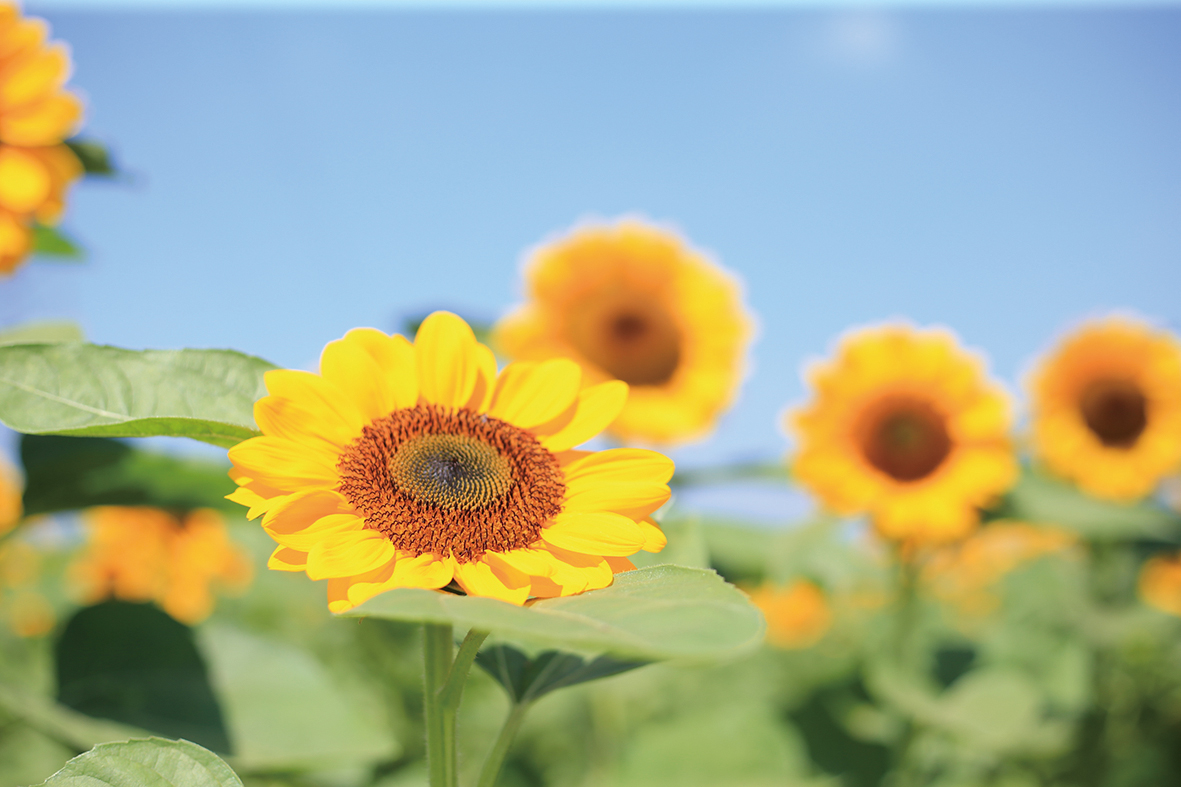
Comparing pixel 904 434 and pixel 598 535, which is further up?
pixel 904 434

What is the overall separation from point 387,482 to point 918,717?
2211 mm

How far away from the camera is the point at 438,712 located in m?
0.81

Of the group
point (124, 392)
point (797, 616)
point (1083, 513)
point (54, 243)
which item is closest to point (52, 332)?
point (124, 392)

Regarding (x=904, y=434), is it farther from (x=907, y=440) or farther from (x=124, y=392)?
(x=124, y=392)

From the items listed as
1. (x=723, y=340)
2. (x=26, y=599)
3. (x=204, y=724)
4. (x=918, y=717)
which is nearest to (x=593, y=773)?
(x=918, y=717)

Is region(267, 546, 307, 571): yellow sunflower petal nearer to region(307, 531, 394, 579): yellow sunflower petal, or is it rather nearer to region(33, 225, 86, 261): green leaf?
region(307, 531, 394, 579): yellow sunflower petal

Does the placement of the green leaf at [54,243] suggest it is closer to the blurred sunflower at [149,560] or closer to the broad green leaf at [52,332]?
the broad green leaf at [52,332]

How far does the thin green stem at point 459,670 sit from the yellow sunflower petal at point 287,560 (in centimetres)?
16

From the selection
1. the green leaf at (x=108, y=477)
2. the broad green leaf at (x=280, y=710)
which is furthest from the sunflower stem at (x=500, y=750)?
the green leaf at (x=108, y=477)

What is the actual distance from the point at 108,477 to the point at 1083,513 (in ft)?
9.48

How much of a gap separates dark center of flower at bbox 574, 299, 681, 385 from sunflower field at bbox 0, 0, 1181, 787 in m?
0.02

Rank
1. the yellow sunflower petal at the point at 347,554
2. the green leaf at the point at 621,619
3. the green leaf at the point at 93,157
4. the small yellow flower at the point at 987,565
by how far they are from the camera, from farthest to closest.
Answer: the small yellow flower at the point at 987,565, the green leaf at the point at 93,157, the yellow sunflower petal at the point at 347,554, the green leaf at the point at 621,619

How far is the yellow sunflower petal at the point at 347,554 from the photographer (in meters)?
0.73

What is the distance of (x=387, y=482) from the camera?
0.88 meters
